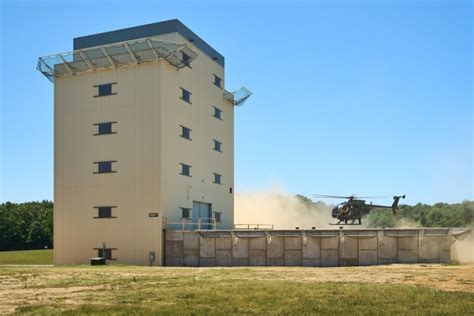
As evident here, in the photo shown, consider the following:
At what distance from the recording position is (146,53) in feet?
166

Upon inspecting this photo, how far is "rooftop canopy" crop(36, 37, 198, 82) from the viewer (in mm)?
50500

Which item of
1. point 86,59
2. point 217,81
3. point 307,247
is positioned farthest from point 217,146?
point 307,247

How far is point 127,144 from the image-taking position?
166 feet

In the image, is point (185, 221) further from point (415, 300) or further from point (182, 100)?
point (415, 300)

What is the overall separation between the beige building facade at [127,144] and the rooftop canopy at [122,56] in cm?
9

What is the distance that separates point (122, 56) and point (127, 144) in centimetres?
805

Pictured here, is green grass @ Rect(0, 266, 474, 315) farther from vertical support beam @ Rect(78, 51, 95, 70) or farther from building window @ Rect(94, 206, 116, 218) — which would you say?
vertical support beam @ Rect(78, 51, 95, 70)

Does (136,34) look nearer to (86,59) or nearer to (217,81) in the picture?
(86,59)

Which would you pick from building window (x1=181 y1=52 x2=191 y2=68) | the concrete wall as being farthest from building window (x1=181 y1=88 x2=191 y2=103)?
the concrete wall

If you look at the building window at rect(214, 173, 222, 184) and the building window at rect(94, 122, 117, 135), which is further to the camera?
the building window at rect(214, 173, 222, 184)

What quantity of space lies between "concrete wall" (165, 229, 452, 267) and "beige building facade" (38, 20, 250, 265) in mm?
2249

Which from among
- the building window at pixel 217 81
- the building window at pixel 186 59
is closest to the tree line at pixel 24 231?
the building window at pixel 217 81

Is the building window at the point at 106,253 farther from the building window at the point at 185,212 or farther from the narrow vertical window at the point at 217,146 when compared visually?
the narrow vertical window at the point at 217,146

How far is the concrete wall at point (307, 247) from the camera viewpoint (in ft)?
141
